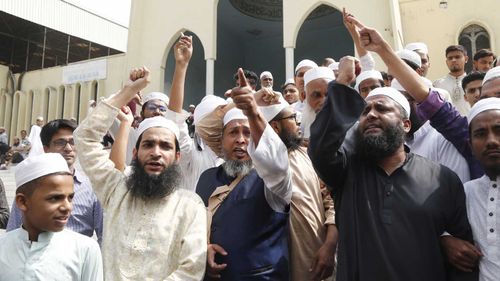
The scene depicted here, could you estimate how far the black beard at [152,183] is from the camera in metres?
2.23

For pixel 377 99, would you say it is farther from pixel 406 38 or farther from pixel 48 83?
pixel 48 83

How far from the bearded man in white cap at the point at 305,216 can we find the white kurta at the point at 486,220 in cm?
71

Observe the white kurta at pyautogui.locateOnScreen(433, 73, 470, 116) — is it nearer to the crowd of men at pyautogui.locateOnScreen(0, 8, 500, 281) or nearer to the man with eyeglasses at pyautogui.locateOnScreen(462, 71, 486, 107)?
the man with eyeglasses at pyautogui.locateOnScreen(462, 71, 486, 107)

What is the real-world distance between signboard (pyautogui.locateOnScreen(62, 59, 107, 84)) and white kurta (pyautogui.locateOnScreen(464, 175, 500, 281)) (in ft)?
51.2

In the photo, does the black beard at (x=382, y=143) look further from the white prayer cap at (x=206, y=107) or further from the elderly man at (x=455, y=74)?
the elderly man at (x=455, y=74)

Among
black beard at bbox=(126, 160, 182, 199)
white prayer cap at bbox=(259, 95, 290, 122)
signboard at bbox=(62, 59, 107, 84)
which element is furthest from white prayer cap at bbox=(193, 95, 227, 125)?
signboard at bbox=(62, 59, 107, 84)

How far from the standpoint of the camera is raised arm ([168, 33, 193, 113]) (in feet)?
9.68

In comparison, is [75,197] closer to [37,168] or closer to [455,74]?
[37,168]

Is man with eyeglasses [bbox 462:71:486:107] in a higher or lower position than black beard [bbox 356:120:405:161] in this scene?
higher

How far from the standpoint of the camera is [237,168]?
2406 mm

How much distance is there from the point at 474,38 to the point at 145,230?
11.3 metres

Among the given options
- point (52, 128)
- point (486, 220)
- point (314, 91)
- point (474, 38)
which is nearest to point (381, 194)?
point (486, 220)

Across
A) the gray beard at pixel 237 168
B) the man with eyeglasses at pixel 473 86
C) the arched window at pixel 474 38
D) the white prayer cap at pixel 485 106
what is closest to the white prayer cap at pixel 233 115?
the gray beard at pixel 237 168

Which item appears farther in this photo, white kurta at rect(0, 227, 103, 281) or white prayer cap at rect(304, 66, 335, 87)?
white prayer cap at rect(304, 66, 335, 87)
